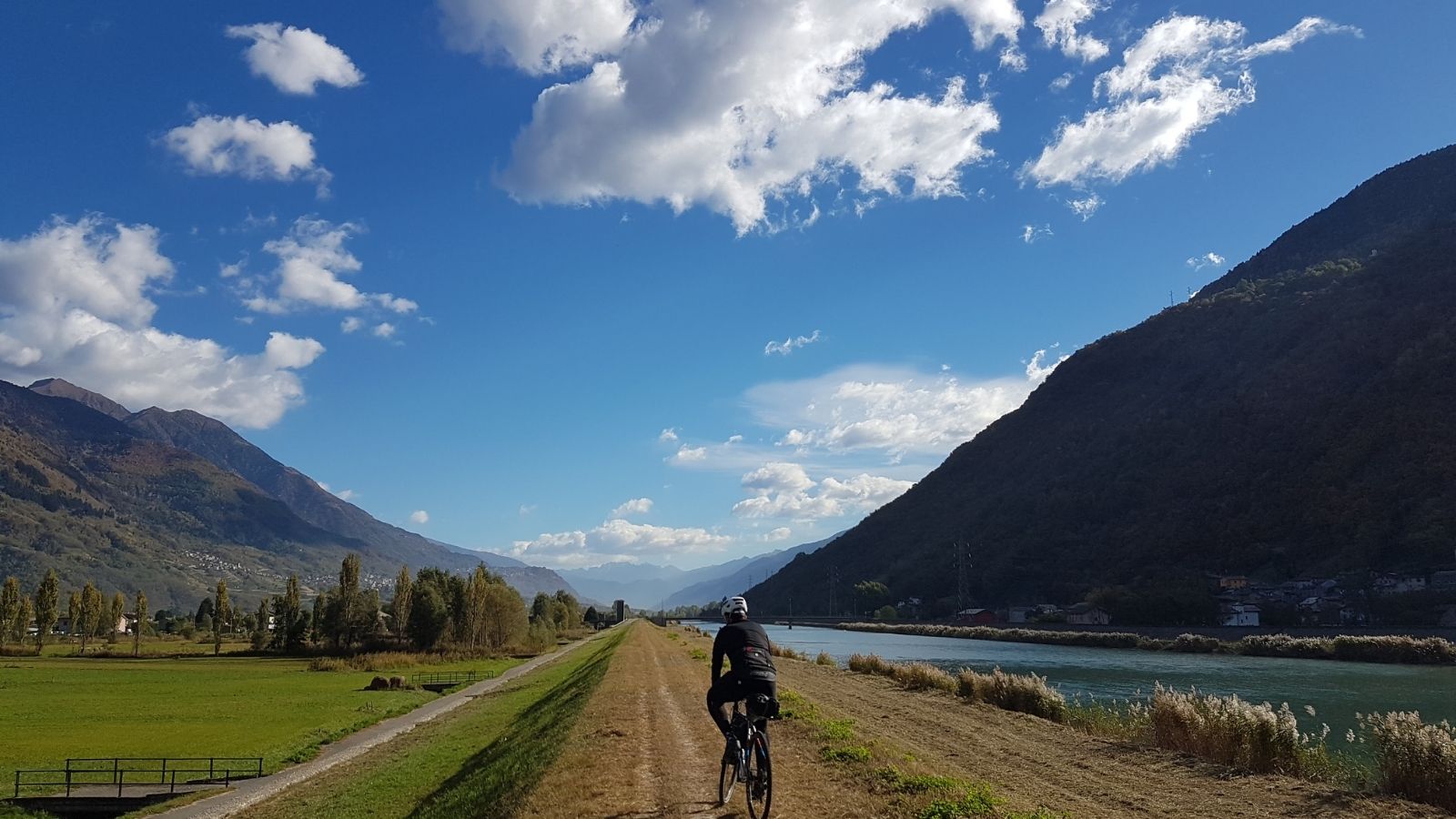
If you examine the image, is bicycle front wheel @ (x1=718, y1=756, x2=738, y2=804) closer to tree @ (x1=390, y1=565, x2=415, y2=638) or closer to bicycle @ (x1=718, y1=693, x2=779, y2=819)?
bicycle @ (x1=718, y1=693, x2=779, y2=819)

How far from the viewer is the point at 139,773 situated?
104ft

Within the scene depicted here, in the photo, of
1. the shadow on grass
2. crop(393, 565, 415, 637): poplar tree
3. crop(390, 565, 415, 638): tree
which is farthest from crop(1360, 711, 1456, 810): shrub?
crop(390, 565, 415, 638): tree

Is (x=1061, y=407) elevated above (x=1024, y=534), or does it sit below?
above

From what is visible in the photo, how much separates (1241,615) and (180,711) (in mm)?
102568

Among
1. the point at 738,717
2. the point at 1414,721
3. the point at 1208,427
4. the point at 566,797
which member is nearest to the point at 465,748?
the point at 566,797

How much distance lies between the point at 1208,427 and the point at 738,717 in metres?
153

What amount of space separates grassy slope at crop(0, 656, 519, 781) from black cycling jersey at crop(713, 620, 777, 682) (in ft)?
95.6

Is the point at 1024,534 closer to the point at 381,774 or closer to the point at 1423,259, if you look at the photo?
the point at 1423,259

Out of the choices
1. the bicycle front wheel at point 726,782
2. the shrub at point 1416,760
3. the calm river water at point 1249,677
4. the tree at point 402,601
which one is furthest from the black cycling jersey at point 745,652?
the tree at point 402,601

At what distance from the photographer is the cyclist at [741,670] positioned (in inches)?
417

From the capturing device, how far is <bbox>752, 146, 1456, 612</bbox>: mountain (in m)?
108

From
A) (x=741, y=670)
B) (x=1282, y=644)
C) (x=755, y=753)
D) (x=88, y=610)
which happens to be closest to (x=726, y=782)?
(x=755, y=753)

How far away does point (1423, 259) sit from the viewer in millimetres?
144000

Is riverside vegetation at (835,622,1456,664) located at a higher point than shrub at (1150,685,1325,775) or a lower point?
lower
